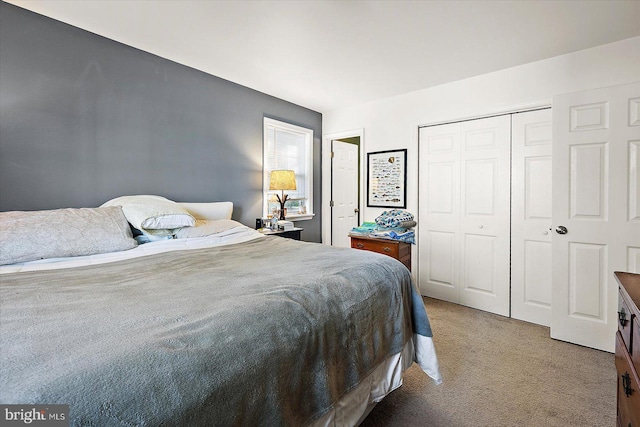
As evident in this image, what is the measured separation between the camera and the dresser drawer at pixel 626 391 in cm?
96

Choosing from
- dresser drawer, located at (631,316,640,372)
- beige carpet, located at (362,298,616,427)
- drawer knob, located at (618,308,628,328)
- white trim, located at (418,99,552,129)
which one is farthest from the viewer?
white trim, located at (418,99,552,129)

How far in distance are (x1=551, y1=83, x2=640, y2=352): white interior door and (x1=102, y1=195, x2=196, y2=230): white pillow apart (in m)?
3.14

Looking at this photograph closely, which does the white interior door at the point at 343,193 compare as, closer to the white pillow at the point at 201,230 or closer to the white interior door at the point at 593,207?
the white pillow at the point at 201,230

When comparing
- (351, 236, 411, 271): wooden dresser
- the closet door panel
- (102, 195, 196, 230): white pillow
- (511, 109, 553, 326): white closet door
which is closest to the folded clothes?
(351, 236, 411, 271): wooden dresser

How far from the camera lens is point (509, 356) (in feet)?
7.55

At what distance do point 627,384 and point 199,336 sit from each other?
1.48 metres

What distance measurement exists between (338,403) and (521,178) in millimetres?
2888

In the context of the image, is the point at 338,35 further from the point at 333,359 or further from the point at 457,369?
the point at 457,369

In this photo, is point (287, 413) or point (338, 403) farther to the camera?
point (338, 403)

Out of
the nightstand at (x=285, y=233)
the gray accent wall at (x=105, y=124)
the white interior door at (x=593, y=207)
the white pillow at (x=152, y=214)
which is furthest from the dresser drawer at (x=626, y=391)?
the gray accent wall at (x=105, y=124)

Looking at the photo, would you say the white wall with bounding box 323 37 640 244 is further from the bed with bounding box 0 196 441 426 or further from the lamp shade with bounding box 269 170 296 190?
the bed with bounding box 0 196 441 426

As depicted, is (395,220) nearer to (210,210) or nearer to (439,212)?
(439,212)

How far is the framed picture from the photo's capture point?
12.6ft

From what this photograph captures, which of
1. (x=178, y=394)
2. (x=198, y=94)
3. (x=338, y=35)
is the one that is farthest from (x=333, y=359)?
(x=198, y=94)
